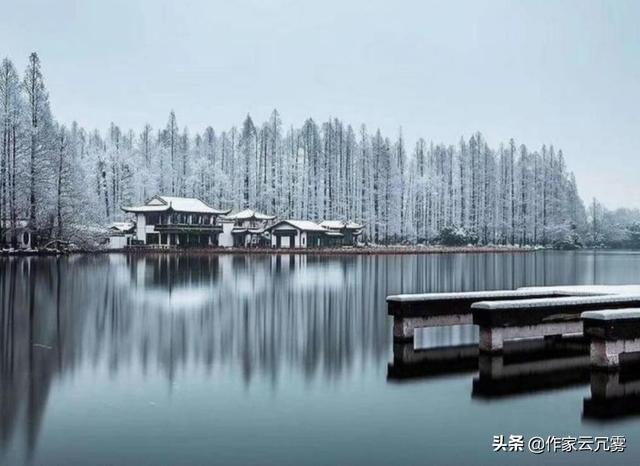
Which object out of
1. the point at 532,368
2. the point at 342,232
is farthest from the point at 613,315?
the point at 342,232

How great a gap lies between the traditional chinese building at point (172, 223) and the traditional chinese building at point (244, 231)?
5.35m

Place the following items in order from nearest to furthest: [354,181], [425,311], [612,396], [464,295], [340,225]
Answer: [612,396] → [425,311] → [464,295] → [340,225] → [354,181]

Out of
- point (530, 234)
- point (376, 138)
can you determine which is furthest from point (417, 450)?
point (530, 234)

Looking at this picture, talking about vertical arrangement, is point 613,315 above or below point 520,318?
above

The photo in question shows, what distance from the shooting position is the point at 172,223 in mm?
90438

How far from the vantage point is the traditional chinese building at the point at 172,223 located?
90.1 metres

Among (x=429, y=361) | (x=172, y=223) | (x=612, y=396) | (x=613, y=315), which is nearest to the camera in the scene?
(x=612, y=396)

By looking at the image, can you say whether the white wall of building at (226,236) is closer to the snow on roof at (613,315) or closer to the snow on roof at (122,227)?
the snow on roof at (122,227)

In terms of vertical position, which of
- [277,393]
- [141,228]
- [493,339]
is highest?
[141,228]

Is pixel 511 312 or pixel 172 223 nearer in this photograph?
pixel 511 312

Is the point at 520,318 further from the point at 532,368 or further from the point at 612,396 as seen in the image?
the point at 612,396

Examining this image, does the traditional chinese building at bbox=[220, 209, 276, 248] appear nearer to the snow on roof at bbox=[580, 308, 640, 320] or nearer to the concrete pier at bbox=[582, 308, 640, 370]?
the concrete pier at bbox=[582, 308, 640, 370]

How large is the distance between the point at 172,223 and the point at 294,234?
661 inches

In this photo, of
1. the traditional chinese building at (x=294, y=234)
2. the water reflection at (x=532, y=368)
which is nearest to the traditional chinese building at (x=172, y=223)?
the traditional chinese building at (x=294, y=234)
